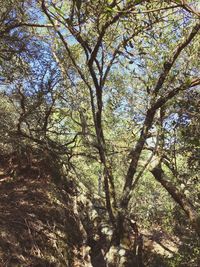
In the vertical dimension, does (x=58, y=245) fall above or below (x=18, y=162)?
below

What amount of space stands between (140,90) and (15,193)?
478 centimetres

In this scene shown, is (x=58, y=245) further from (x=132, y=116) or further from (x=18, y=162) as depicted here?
(x=132, y=116)

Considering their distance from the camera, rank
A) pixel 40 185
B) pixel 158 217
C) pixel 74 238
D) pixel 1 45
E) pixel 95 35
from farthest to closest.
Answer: pixel 158 217 < pixel 40 185 < pixel 1 45 < pixel 74 238 < pixel 95 35

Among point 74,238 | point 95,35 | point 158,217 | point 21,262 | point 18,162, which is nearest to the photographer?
point 21,262

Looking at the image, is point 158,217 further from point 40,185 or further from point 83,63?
point 83,63

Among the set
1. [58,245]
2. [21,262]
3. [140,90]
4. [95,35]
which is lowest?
[21,262]

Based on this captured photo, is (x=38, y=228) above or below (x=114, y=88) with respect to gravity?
below

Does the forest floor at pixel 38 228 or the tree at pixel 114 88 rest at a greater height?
the tree at pixel 114 88

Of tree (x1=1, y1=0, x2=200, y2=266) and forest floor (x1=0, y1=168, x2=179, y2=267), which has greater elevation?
tree (x1=1, y1=0, x2=200, y2=266)

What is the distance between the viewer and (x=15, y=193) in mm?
7527

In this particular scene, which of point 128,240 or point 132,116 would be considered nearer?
point 128,240

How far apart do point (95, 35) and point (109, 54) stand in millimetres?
1187

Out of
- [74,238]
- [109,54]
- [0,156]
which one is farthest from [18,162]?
[109,54]

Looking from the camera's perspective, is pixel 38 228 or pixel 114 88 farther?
pixel 114 88
